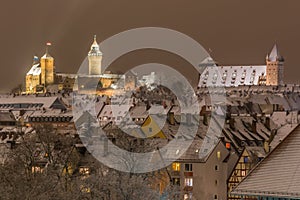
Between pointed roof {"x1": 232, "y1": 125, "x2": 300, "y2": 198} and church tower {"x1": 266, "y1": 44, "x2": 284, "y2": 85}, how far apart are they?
556ft

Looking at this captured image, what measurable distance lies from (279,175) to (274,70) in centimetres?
17238

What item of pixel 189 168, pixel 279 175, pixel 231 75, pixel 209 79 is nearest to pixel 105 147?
pixel 189 168

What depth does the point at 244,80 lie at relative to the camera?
185m

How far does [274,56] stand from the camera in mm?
191375

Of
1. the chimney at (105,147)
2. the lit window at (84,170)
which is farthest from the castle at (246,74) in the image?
the lit window at (84,170)

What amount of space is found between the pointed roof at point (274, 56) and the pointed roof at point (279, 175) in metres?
174

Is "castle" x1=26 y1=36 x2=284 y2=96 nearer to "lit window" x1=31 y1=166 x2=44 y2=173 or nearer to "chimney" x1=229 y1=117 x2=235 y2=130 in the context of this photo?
"chimney" x1=229 y1=117 x2=235 y2=130

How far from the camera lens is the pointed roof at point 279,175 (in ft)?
53.6

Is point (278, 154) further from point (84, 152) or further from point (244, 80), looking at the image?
point (244, 80)

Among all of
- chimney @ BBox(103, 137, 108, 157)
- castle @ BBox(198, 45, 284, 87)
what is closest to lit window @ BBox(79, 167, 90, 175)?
chimney @ BBox(103, 137, 108, 157)

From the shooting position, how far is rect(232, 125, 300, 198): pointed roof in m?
16.3

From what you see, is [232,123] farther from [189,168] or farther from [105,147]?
[105,147]

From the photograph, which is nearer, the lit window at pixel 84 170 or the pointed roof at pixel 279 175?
the pointed roof at pixel 279 175

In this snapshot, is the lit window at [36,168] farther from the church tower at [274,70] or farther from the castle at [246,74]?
the church tower at [274,70]
